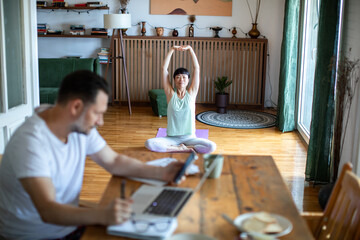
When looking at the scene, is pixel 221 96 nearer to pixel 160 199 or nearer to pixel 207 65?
pixel 207 65

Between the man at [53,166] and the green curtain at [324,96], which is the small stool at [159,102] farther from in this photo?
the man at [53,166]

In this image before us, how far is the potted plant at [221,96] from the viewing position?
22.4 ft

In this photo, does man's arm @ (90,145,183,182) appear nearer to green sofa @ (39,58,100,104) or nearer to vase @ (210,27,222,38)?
green sofa @ (39,58,100,104)

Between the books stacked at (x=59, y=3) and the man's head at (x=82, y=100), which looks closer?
the man's head at (x=82, y=100)

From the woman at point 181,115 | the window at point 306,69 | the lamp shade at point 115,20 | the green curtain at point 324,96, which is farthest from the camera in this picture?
the lamp shade at point 115,20

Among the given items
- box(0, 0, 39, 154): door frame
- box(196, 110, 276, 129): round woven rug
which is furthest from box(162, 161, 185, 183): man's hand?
box(196, 110, 276, 129): round woven rug

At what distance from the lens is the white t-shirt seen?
1.53 m

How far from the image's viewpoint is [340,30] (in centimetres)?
361

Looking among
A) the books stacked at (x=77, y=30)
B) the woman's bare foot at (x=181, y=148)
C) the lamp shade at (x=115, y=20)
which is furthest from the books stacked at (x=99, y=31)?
the woman's bare foot at (x=181, y=148)

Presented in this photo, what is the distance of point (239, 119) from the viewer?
254 inches

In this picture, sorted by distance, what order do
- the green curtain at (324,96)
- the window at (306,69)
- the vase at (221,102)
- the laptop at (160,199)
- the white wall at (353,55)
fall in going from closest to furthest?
the laptop at (160,199) → the white wall at (353,55) → the green curtain at (324,96) → the window at (306,69) → the vase at (221,102)

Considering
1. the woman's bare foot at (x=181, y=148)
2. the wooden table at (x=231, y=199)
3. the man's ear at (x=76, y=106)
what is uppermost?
the man's ear at (x=76, y=106)

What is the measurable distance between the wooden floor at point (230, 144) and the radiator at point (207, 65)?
0.61 m

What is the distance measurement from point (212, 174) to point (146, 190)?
0.33 m
